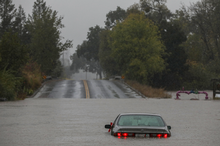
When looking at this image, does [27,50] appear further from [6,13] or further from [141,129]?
[6,13]

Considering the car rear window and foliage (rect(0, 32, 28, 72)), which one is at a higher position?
foliage (rect(0, 32, 28, 72))

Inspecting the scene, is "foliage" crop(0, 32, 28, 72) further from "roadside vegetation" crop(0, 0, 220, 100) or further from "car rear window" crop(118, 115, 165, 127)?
"car rear window" crop(118, 115, 165, 127)

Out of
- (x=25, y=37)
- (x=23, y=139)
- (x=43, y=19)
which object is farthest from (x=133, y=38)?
(x=23, y=139)

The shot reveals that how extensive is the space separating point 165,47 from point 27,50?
3299 centimetres

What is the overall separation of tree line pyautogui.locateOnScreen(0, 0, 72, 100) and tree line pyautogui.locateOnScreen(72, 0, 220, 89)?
9.56 meters

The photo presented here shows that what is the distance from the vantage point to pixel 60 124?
19.3 metres

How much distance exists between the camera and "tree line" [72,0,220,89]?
62031 millimetres

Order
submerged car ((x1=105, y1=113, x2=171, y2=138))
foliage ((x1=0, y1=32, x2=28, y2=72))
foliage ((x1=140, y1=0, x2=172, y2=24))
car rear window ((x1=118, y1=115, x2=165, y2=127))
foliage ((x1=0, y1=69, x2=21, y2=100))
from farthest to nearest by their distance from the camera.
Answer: foliage ((x1=140, y1=0, x2=172, y2=24)), foliage ((x1=0, y1=32, x2=28, y2=72)), foliage ((x1=0, y1=69, x2=21, y2=100)), car rear window ((x1=118, y1=115, x2=165, y2=127)), submerged car ((x1=105, y1=113, x2=171, y2=138))

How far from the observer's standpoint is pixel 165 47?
7038cm

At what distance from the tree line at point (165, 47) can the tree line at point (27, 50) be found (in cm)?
956

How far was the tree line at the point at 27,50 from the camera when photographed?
40438 mm

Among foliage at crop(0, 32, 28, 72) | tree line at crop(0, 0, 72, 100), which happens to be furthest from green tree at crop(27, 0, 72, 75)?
foliage at crop(0, 32, 28, 72)

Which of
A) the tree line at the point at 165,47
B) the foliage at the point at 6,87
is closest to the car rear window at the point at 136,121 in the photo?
the foliage at the point at 6,87

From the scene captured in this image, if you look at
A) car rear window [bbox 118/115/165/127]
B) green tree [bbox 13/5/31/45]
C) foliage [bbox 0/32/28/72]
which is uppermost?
green tree [bbox 13/5/31/45]
